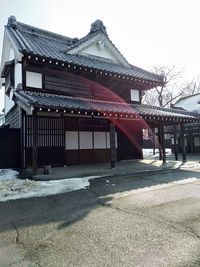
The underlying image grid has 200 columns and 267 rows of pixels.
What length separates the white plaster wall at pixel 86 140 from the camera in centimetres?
1399

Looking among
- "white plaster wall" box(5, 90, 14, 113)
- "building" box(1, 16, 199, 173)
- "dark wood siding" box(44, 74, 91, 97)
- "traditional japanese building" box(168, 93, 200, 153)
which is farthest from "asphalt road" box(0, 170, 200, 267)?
"traditional japanese building" box(168, 93, 200, 153)

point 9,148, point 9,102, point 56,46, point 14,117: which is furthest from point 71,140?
point 56,46

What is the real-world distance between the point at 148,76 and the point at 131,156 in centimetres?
519

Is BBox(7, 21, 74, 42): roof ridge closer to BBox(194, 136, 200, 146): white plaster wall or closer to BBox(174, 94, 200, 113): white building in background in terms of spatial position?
BBox(194, 136, 200, 146): white plaster wall

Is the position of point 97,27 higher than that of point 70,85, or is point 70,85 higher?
point 97,27

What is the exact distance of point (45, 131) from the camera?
1249cm

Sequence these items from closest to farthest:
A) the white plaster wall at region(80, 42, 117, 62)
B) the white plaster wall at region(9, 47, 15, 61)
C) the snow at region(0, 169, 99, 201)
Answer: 1. the snow at region(0, 169, 99, 201)
2. the white plaster wall at region(9, 47, 15, 61)
3. the white plaster wall at region(80, 42, 117, 62)

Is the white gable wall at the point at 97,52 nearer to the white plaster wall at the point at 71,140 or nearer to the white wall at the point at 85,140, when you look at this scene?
the white wall at the point at 85,140

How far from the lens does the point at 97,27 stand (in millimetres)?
16234

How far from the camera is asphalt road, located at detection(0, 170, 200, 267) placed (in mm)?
3359

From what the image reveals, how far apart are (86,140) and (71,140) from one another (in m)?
0.99

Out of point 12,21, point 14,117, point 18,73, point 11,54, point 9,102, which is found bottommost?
point 14,117

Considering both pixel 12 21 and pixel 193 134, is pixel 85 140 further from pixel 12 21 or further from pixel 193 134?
pixel 193 134

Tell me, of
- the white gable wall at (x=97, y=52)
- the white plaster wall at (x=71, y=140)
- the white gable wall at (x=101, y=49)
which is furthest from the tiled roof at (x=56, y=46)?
the white plaster wall at (x=71, y=140)
